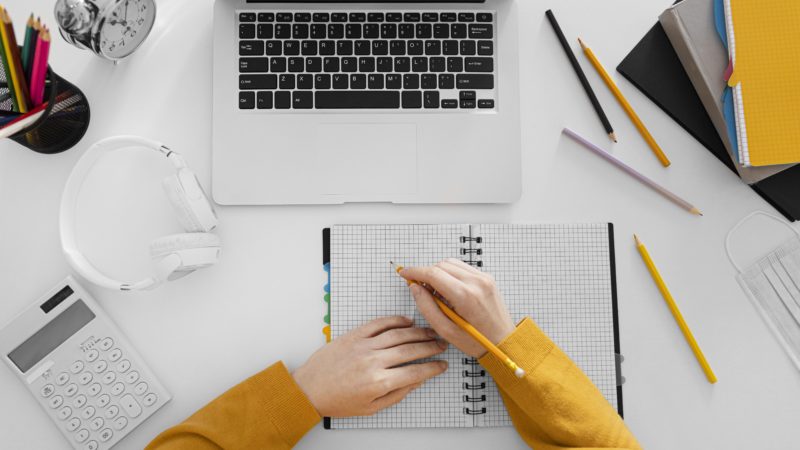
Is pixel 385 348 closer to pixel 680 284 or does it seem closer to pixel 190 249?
pixel 190 249

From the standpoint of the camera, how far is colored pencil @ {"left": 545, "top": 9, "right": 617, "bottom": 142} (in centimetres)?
81

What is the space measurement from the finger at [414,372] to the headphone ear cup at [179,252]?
1.01ft

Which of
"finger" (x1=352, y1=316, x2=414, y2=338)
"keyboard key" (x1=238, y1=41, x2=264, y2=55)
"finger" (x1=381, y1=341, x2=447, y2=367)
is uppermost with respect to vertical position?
"keyboard key" (x1=238, y1=41, x2=264, y2=55)

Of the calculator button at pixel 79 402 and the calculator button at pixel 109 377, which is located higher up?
the calculator button at pixel 109 377

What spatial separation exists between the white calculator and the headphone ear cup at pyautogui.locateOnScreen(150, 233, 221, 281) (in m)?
0.15

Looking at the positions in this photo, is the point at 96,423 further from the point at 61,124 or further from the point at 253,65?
the point at 253,65

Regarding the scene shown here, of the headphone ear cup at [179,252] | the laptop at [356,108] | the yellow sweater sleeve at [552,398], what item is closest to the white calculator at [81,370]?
the headphone ear cup at [179,252]

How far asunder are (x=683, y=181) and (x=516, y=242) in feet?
0.92

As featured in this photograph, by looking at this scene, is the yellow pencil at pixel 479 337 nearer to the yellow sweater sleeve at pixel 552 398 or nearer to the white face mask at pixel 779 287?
the yellow sweater sleeve at pixel 552 398

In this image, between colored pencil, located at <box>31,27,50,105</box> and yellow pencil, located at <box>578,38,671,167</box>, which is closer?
colored pencil, located at <box>31,27,50,105</box>

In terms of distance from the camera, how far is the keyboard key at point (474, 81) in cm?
78

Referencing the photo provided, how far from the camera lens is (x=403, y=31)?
2.57 feet

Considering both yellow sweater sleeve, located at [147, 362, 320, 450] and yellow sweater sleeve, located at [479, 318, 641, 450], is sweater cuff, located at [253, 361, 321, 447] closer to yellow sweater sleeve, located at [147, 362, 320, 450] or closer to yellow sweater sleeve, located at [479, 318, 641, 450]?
yellow sweater sleeve, located at [147, 362, 320, 450]

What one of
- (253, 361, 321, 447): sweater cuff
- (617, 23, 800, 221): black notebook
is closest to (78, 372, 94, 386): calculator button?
(253, 361, 321, 447): sweater cuff
